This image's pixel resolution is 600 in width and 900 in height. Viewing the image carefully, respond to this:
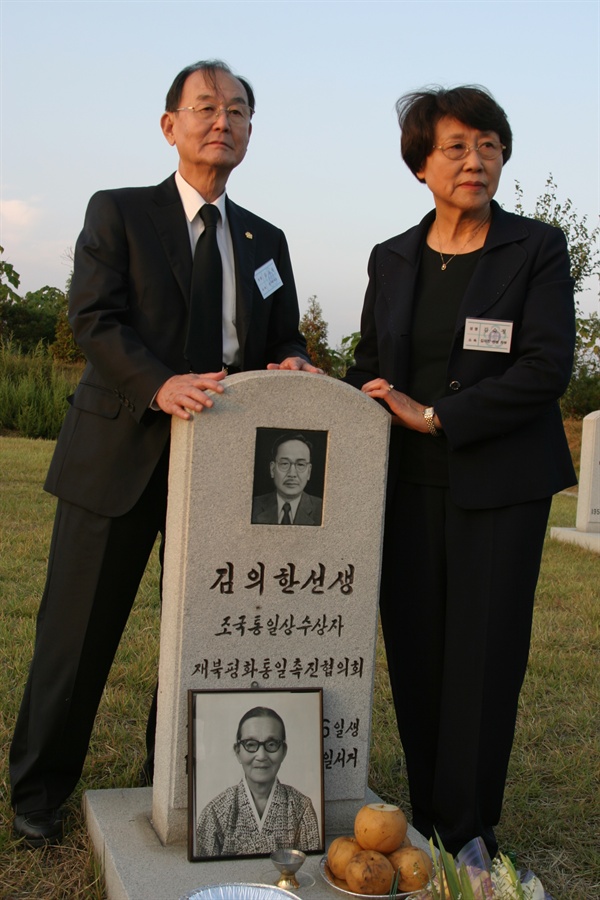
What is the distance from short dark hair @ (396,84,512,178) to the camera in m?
2.90

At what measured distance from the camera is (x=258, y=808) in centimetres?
281

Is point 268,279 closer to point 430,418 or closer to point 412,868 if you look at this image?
point 430,418

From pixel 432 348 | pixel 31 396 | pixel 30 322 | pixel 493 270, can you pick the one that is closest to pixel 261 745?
pixel 432 348

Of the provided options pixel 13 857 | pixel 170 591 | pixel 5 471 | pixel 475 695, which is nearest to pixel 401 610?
pixel 475 695

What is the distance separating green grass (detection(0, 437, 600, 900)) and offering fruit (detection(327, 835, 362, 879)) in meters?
0.65

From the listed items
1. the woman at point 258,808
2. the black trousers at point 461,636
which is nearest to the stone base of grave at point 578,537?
the black trousers at point 461,636

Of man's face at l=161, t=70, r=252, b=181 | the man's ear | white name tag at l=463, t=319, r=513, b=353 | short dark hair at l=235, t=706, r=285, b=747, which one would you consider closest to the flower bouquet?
short dark hair at l=235, t=706, r=285, b=747

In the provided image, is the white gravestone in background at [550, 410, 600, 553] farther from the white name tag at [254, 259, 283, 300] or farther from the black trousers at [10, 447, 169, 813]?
the black trousers at [10, 447, 169, 813]

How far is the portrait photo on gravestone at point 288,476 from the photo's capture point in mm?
2848

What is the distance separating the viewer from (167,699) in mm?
2883

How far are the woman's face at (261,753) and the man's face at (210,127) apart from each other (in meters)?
1.65

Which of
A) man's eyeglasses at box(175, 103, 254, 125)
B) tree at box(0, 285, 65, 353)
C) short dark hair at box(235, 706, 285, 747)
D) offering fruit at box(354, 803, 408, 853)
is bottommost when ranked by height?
offering fruit at box(354, 803, 408, 853)

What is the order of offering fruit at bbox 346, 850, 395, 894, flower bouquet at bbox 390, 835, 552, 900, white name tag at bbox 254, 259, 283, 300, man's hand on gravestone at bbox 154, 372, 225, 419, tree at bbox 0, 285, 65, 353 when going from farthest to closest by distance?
tree at bbox 0, 285, 65, 353
white name tag at bbox 254, 259, 283, 300
man's hand on gravestone at bbox 154, 372, 225, 419
offering fruit at bbox 346, 850, 395, 894
flower bouquet at bbox 390, 835, 552, 900

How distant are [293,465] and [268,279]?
0.69m
